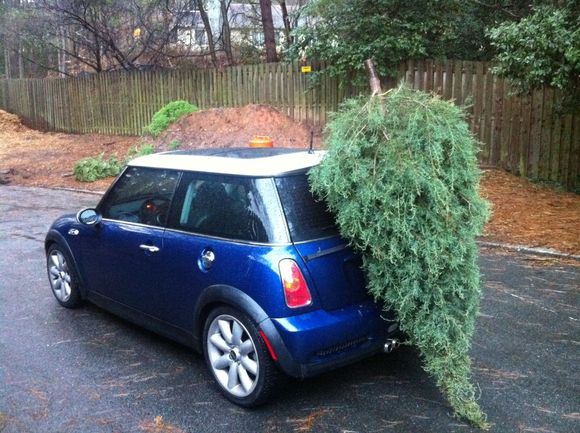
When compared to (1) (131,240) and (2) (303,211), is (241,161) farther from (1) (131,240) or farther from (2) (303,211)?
(1) (131,240)

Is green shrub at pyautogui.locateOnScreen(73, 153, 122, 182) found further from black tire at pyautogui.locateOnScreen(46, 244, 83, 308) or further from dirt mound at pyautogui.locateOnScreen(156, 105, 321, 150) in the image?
black tire at pyautogui.locateOnScreen(46, 244, 83, 308)

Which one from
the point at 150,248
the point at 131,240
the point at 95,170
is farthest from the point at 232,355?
the point at 95,170

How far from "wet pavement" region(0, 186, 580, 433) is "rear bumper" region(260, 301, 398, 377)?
35cm

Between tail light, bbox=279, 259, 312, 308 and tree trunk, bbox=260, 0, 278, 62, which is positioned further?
tree trunk, bbox=260, 0, 278, 62

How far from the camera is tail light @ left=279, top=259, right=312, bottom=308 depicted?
3.96 m

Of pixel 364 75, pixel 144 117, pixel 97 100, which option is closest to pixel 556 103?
pixel 364 75

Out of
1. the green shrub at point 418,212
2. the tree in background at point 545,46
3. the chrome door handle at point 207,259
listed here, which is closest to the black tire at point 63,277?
the chrome door handle at point 207,259

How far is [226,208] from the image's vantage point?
4379 mm

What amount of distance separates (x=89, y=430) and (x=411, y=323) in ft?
6.89

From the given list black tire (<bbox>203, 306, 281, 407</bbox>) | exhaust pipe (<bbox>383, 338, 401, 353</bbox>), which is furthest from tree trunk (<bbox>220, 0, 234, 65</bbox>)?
exhaust pipe (<bbox>383, 338, 401, 353</bbox>)

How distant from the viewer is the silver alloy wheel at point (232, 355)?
414 centimetres

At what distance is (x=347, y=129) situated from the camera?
4.09 m

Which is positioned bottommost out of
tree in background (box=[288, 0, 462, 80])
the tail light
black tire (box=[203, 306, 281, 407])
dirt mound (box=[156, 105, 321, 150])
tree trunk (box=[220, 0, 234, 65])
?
black tire (box=[203, 306, 281, 407])

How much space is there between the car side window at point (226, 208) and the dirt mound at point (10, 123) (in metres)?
23.8
